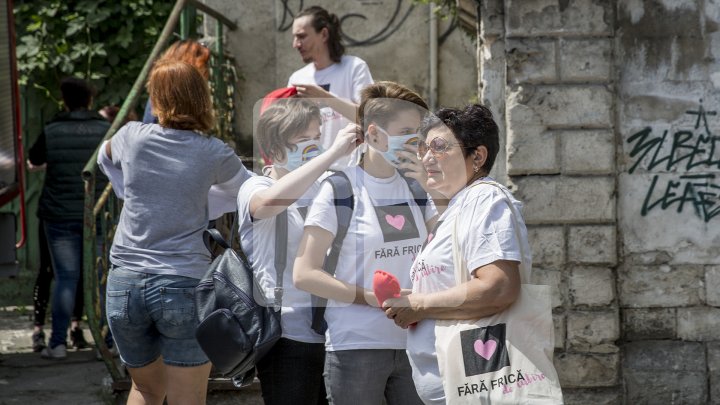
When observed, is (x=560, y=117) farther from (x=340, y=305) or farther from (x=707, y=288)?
(x=340, y=305)

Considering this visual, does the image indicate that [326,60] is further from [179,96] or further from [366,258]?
[366,258]

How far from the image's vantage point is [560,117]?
5.63m

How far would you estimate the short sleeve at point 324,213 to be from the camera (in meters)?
3.79

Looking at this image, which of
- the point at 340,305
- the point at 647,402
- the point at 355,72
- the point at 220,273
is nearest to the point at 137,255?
the point at 220,273

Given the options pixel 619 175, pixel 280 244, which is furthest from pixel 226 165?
pixel 619 175

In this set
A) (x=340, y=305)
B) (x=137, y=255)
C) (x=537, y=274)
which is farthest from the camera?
(x=537, y=274)

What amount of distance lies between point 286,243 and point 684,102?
2.57 m

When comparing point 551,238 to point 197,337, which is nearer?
Answer: point 197,337

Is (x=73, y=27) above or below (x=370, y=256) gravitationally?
above

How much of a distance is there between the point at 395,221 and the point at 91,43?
6486 millimetres

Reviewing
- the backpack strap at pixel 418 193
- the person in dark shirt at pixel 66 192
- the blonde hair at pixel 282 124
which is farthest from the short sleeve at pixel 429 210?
the person in dark shirt at pixel 66 192

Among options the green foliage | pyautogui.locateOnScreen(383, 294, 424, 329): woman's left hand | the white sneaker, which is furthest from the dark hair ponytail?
the green foliage

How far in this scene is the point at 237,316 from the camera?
3922 mm

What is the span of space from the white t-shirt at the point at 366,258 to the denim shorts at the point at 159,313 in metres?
0.73
